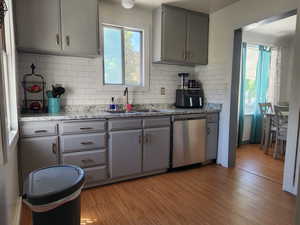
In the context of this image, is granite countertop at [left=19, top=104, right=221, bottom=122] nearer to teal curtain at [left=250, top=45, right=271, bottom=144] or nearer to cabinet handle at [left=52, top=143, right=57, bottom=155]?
cabinet handle at [left=52, top=143, right=57, bottom=155]

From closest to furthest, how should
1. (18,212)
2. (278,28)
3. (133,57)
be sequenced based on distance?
(18,212) < (133,57) < (278,28)

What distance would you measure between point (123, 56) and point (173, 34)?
2.80 feet

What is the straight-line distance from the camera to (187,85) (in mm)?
3484

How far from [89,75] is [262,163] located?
10.3 feet

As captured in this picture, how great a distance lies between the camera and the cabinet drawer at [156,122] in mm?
2701

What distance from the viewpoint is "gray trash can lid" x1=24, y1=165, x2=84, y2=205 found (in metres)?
1.15

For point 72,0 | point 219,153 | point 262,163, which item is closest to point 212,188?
point 219,153

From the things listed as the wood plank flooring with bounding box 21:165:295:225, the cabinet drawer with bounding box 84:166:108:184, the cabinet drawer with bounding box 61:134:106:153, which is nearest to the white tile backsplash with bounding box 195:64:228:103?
the wood plank flooring with bounding box 21:165:295:225

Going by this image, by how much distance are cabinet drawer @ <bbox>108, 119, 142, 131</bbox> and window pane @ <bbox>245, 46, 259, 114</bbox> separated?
3109 mm

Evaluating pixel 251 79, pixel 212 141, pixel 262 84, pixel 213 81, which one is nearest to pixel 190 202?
pixel 212 141

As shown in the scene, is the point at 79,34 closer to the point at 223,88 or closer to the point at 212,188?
the point at 223,88

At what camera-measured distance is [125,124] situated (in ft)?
8.38

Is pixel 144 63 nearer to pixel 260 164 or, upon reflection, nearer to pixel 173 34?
pixel 173 34

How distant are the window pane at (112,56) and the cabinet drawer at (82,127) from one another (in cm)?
88
